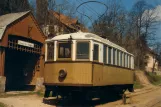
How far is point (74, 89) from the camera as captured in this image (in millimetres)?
13750

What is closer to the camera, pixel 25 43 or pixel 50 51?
pixel 50 51

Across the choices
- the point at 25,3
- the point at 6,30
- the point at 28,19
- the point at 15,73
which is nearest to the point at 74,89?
the point at 6,30

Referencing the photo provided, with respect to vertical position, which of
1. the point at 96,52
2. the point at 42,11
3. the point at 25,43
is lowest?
the point at 96,52

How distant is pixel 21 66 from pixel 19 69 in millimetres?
350

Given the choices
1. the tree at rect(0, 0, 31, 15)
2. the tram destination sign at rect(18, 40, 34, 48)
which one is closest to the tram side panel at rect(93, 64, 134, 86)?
the tram destination sign at rect(18, 40, 34, 48)

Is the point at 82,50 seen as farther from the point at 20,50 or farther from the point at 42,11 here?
the point at 42,11

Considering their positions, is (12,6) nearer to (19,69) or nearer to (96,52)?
(19,69)

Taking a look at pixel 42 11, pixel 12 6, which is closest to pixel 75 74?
pixel 42 11

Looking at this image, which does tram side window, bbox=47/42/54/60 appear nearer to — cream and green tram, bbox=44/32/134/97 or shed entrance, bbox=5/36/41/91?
cream and green tram, bbox=44/32/134/97

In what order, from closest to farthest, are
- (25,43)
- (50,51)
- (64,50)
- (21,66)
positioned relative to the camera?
(64,50)
(50,51)
(25,43)
(21,66)

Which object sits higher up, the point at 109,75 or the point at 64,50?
the point at 64,50

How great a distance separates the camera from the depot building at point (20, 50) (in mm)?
22625

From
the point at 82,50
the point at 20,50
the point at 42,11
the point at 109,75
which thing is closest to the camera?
the point at 82,50

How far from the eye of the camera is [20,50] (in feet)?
80.4
